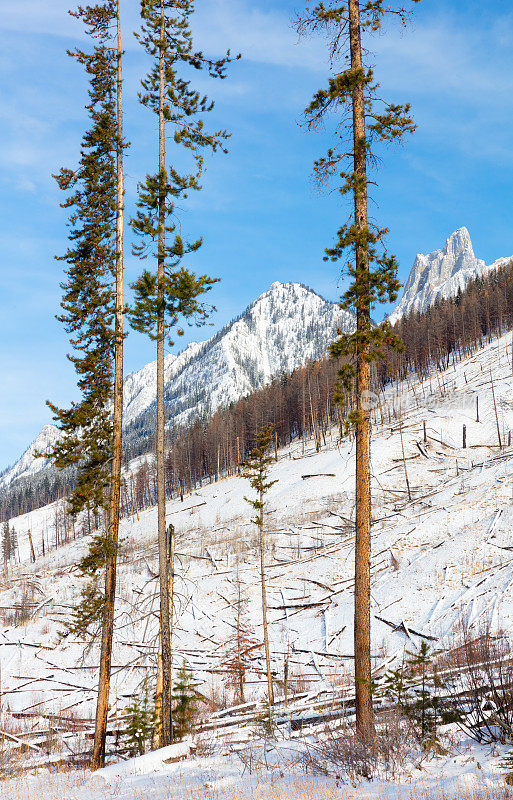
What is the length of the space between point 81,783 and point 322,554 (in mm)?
26219

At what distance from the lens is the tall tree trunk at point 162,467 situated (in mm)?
11023

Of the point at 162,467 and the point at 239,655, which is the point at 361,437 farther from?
the point at 239,655

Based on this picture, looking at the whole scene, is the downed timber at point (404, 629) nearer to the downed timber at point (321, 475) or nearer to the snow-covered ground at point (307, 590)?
the snow-covered ground at point (307, 590)

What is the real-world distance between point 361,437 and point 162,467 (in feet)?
18.8

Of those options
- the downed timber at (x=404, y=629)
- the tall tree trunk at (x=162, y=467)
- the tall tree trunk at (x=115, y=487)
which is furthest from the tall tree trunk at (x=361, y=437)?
the downed timber at (x=404, y=629)

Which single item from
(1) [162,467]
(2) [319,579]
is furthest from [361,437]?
(2) [319,579]

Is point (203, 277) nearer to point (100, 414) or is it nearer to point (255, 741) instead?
point (100, 414)

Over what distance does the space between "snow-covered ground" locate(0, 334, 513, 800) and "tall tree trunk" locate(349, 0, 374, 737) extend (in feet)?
8.02

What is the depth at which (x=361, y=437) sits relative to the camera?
958 cm

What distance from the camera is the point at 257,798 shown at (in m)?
5.86

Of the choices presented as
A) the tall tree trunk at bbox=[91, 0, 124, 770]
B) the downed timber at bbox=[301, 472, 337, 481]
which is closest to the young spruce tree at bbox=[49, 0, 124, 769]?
the tall tree trunk at bbox=[91, 0, 124, 770]

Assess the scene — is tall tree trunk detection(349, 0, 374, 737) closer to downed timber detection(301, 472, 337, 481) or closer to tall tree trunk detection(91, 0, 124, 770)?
tall tree trunk detection(91, 0, 124, 770)

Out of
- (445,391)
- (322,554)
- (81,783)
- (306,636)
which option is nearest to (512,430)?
(445,391)

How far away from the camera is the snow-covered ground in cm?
1917
